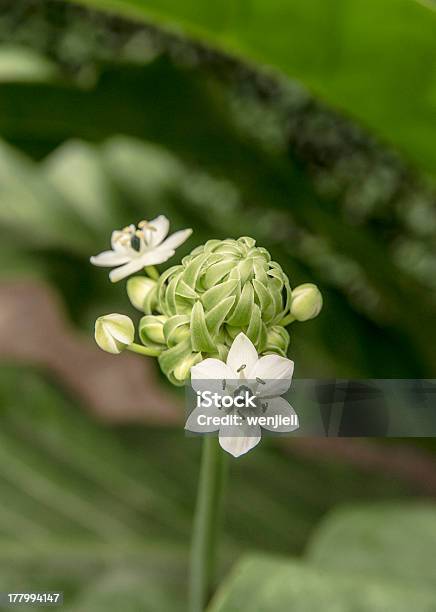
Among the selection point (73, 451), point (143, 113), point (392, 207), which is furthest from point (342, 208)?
point (73, 451)

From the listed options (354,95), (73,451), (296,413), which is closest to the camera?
(296,413)

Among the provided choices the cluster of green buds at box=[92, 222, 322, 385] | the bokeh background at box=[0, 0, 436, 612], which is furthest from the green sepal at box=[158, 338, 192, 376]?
the bokeh background at box=[0, 0, 436, 612]

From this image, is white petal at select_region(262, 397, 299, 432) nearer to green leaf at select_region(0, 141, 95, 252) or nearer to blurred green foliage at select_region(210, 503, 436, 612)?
blurred green foliage at select_region(210, 503, 436, 612)

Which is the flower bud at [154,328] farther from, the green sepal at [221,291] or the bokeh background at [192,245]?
the bokeh background at [192,245]

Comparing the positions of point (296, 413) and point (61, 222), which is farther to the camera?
point (61, 222)

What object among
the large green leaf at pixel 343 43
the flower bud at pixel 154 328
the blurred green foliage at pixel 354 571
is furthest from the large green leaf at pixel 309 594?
the large green leaf at pixel 343 43

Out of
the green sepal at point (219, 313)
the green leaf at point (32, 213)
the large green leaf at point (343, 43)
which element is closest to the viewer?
the green sepal at point (219, 313)

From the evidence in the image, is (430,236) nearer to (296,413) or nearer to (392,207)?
(392,207)
